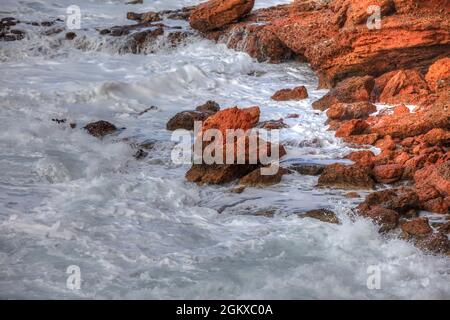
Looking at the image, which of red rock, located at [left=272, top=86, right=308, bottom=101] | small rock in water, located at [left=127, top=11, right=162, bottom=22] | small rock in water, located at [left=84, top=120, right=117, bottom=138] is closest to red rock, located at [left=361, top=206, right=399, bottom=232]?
small rock in water, located at [left=84, top=120, right=117, bottom=138]

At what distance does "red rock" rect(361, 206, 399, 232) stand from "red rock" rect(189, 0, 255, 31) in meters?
8.97

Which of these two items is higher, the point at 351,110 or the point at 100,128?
the point at 351,110

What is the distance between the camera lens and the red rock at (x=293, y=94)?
1030 centimetres

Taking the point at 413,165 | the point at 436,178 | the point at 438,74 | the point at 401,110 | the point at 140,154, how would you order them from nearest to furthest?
the point at 436,178, the point at 413,165, the point at 140,154, the point at 401,110, the point at 438,74

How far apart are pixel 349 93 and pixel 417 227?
166 inches

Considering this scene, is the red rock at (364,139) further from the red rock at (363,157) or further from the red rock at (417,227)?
the red rock at (417,227)

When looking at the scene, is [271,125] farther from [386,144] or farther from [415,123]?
Result: [415,123]

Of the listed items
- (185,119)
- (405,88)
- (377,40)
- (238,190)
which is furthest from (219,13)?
(238,190)

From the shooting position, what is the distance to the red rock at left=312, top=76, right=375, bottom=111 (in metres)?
9.47

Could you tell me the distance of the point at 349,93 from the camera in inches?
375

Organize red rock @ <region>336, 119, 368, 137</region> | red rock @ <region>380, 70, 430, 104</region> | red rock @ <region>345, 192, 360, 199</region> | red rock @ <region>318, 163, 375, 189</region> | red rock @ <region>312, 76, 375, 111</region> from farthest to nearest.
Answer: red rock @ <region>312, 76, 375, 111</region>, red rock @ <region>380, 70, 430, 104</region>, red rock @ <region>336, 119, 368, 137</region>, red rock @ <region>318, 163, 375, 189</region>, red rock @ <region>345, 192, 360, 199</region>

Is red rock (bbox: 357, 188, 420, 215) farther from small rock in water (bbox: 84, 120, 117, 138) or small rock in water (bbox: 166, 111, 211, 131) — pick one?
small rock in water (bbox: 84, 120, 117, 138)
